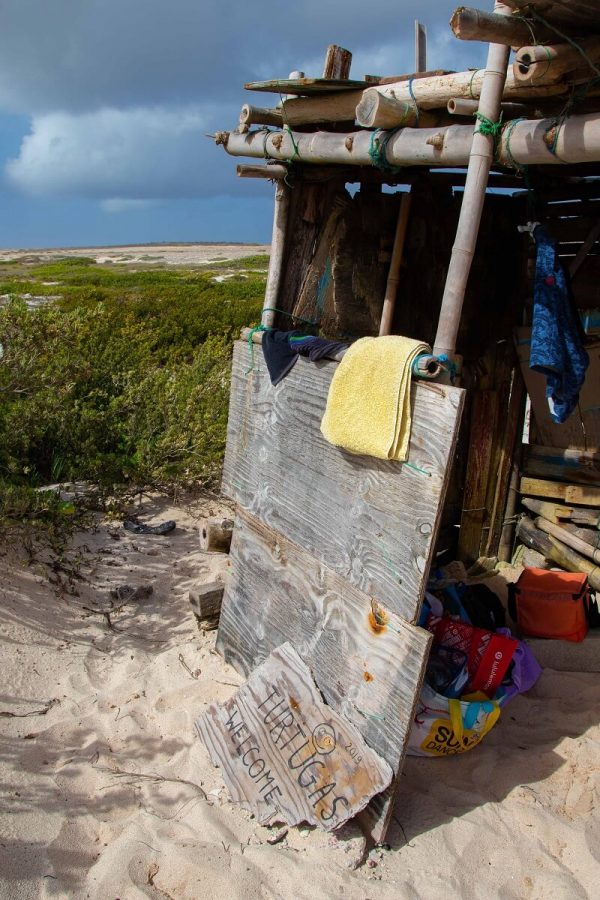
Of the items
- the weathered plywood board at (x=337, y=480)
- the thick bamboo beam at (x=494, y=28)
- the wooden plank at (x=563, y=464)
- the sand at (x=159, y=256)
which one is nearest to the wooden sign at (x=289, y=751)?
the weathered plywood board at (x=337, y=480)

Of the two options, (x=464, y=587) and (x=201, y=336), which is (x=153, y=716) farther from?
(x=201, y=336)

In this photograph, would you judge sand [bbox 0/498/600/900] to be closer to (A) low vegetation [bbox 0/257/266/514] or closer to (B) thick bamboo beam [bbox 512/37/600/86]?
(A) low vegetation [bbox 0/257/266/514]

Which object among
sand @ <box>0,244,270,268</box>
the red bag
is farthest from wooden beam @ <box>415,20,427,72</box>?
sand @ <box>0,244,270,268</box>

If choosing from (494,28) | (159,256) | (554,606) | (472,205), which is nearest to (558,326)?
(472,205)

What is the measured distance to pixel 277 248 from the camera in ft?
13.0

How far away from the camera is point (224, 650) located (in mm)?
4145

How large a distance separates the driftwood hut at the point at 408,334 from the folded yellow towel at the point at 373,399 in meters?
0.07

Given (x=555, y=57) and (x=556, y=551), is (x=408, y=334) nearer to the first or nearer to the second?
(x=556, y=551)

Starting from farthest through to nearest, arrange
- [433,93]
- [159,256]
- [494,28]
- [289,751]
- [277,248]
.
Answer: [159,256]
[277,248]
[289,751]
[433,93]
[494,28]

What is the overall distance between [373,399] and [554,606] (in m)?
2.28

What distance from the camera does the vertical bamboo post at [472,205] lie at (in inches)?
106

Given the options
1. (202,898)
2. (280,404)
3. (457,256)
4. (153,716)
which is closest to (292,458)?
(280,404)

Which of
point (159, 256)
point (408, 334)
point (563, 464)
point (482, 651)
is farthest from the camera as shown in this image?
point (159, 256)

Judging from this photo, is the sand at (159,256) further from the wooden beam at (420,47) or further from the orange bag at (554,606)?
the orange bag at (554,606)
